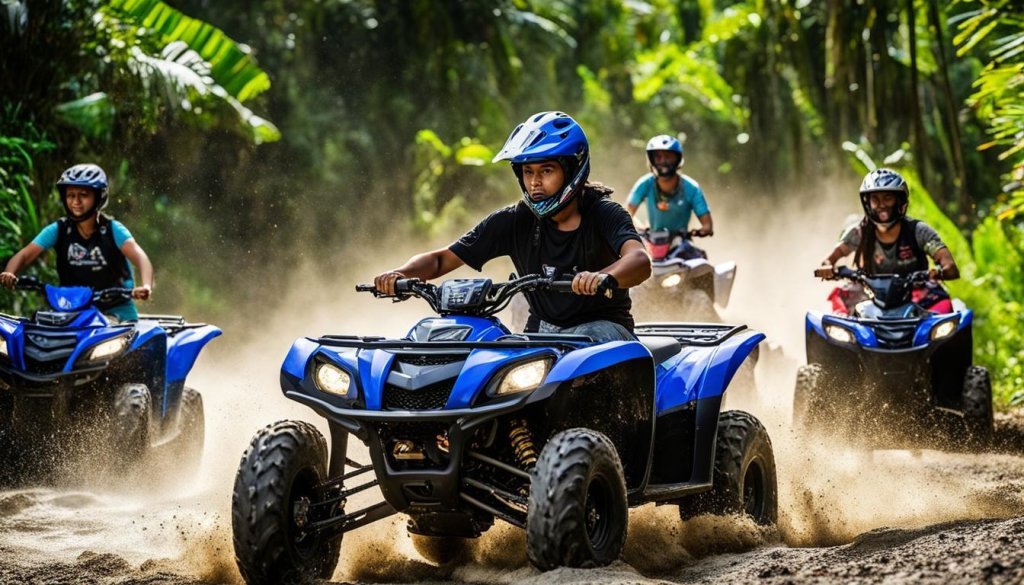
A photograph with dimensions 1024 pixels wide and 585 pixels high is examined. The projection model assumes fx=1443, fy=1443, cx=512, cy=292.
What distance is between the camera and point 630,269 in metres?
6.63

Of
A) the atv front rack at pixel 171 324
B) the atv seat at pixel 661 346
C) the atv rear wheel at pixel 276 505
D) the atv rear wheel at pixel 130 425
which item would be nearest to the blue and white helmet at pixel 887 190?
the atv seat at pixel 661 346

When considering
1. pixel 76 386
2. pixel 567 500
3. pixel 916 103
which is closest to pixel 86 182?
pixel 76 386

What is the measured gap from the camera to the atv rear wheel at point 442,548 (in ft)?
22.8

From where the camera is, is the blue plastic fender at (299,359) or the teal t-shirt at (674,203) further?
the teal t-shirt at (674,203)

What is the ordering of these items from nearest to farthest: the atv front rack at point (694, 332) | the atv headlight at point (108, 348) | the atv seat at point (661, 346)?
the atv seat at point (661, 346)
the atv front rack at point (694, 332)
the atv headlight at point (108, 348)

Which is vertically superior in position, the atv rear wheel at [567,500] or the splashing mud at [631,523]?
the atv rear wheel at [567,500]

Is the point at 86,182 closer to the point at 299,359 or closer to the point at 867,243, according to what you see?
the point at 299,359

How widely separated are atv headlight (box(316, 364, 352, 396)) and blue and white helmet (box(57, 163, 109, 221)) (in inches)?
209

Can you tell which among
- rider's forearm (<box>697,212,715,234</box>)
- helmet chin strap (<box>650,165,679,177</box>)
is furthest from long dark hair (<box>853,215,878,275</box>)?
helmet chin strap (<box>650,165,679,177</box>)

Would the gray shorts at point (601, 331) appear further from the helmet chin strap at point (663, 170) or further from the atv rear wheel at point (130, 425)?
the helmet chin strap at point (663, 170)

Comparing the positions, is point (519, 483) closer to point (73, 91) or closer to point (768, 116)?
point (73, 91)

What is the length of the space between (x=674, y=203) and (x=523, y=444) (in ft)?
26.1

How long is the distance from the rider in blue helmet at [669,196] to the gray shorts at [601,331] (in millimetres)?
6979

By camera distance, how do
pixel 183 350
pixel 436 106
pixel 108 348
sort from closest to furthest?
pixel 108 348 < pixel 183 350 < pixel 436 106
